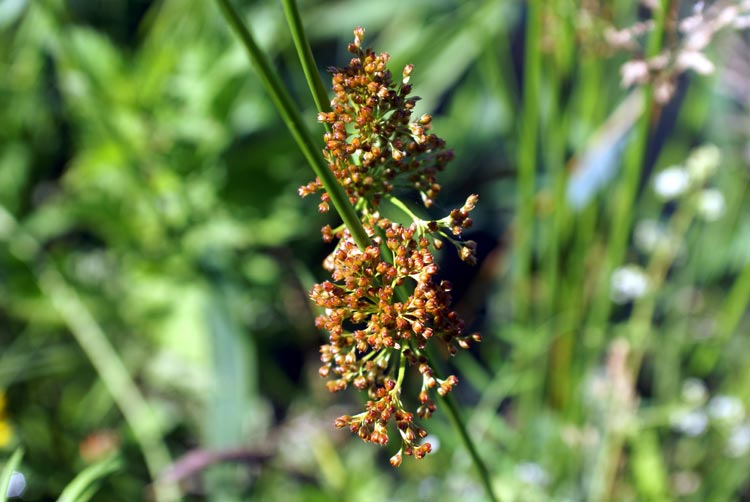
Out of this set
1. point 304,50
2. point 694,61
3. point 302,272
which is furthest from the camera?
point 302,272

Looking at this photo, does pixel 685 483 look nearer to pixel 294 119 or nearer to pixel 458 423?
pixel 458 423

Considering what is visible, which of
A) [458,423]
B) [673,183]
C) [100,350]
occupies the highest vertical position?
[100,350]

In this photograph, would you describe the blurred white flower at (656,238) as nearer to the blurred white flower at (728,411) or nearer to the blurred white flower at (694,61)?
the blurred white flower at (728,411)

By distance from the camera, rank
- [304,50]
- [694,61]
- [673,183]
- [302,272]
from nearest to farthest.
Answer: [304,50], [694,61], [302,272], [673,183]

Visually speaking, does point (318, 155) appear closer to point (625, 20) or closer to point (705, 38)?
point (705, 38)

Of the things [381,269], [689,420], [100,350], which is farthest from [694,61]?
[100,350]

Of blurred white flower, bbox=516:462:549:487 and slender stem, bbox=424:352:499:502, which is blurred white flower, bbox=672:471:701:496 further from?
slender stem, bbox=424:352:499:502

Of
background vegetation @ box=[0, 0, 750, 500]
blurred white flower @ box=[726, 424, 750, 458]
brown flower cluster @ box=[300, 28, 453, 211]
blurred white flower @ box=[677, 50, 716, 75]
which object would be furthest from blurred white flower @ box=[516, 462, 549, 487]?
brown flower cluster @ box=[300, 28, 453, 211]
